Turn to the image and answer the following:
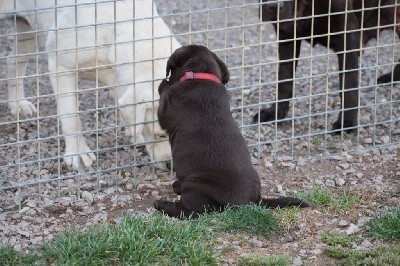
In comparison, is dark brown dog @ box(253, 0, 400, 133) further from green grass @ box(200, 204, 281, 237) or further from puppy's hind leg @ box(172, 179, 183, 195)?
green grass @ box(200, 204, 281, 237)

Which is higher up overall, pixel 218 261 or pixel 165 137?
pixel 165 137

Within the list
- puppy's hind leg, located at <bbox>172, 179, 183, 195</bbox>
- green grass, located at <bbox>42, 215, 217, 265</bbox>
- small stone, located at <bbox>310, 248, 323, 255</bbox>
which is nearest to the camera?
green grass, located at <bbox>42, 215, 217, 265</bbox>

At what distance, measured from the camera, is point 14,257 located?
4527 mm

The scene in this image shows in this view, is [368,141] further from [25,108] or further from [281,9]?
[25,108]

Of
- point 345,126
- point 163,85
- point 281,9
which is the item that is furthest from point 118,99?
point 345,126

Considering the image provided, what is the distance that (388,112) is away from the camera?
7.43 metres

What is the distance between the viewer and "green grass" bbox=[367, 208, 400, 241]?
491 cm

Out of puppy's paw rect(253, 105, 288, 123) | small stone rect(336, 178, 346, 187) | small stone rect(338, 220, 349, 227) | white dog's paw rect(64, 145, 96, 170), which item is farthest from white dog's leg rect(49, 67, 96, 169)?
small stone rect(338, 220, 349, 227)

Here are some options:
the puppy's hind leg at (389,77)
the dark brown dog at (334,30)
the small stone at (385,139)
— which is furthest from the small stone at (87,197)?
the puppy's hind leg at (389,77)

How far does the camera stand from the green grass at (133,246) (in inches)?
175

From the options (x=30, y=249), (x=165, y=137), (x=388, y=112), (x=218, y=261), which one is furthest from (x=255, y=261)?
(x=388, y=112)

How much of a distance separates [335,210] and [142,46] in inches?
66.7

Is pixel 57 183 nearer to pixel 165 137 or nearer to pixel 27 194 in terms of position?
pixel 27 194

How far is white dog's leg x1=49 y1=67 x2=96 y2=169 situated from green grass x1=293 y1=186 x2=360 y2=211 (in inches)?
61.7
